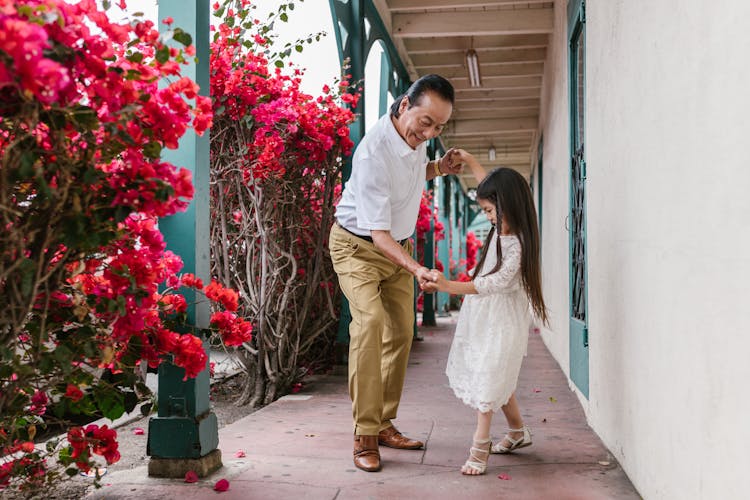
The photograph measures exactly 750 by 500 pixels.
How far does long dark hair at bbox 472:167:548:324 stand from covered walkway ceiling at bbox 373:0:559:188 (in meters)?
4.21

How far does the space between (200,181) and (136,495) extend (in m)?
1.15

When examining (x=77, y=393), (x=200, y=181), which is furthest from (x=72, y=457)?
(x=200, y=181)

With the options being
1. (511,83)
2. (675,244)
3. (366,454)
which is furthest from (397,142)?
(511,83)

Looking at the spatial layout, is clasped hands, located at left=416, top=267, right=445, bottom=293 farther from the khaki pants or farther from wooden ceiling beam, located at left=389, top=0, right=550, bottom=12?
wooden ceiling beam, located at left=389, top=0, right=550, bottom=12

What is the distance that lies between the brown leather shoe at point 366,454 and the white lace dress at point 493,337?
1.38 ft

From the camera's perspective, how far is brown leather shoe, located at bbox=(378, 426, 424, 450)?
3.23 meters

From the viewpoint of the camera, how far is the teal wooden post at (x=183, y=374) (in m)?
2.67

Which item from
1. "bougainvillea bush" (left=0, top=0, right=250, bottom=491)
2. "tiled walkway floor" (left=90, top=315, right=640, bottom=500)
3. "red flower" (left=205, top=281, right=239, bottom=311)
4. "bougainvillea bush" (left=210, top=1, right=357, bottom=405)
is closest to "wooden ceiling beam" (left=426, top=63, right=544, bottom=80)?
"bougainvillea bush" (left=210, top=1, right=357, bottom=405)

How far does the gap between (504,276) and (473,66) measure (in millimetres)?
5494

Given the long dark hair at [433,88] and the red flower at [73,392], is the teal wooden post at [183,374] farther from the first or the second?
the long dark hair at [433,88]

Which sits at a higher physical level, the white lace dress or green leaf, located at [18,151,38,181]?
green leaf, located at [18,151,38,181]

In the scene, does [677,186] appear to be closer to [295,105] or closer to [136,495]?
[136,495]

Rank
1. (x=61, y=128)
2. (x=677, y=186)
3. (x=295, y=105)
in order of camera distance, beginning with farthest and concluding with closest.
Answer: (x=295, y=105) < (x=677, y=186) < (x=61, y=128)

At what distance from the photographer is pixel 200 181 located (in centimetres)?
273
